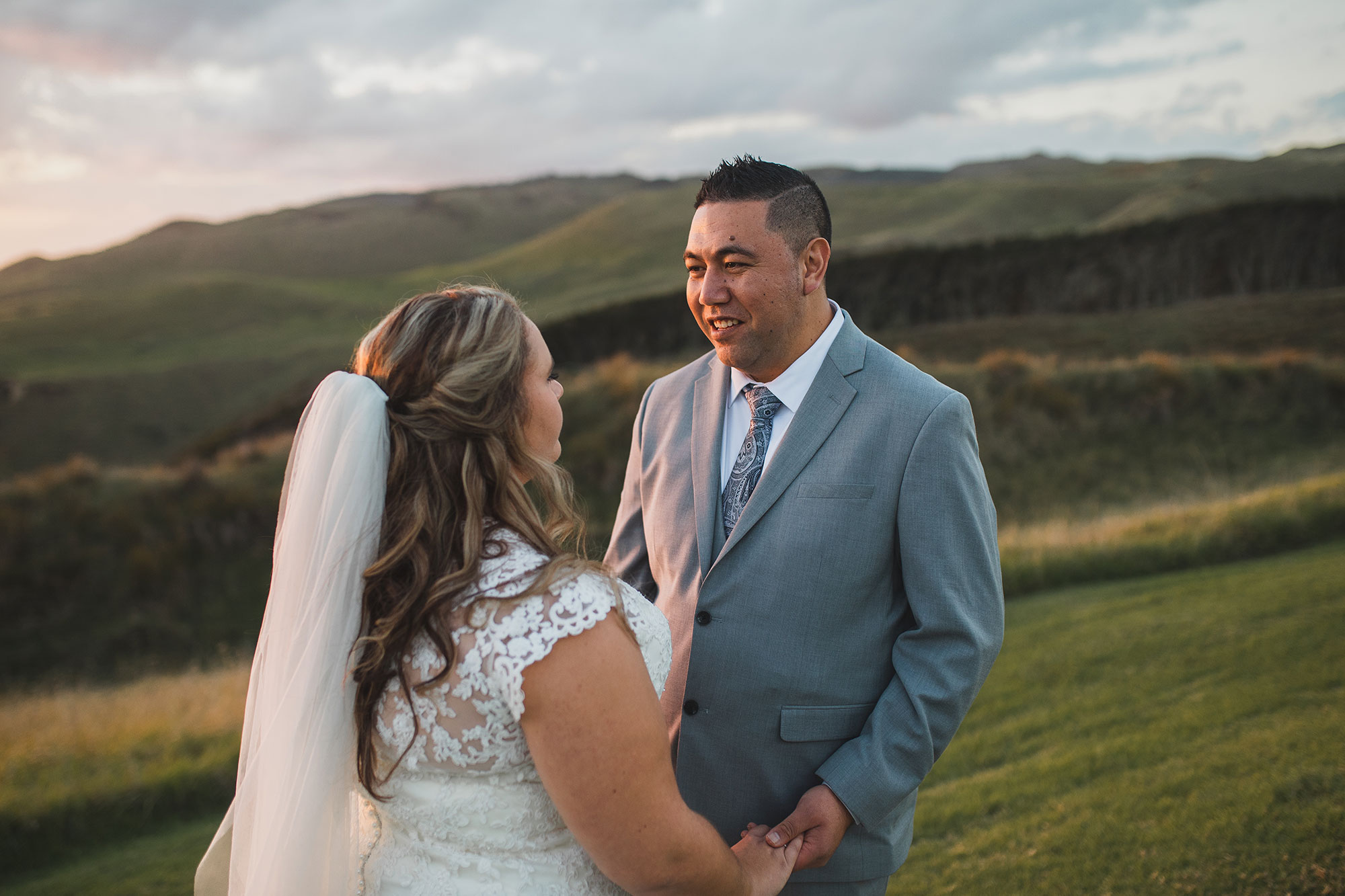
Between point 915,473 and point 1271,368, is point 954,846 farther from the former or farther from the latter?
point 1271,368

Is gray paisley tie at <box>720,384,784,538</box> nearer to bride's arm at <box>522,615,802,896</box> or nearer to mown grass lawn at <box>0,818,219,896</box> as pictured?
bride's arm at <box>522,615,802,896</box>

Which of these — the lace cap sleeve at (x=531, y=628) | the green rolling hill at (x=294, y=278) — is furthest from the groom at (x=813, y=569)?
the green rolling hill at (x=294, y=278)

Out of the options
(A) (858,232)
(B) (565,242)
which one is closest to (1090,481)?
(A) (858,232)

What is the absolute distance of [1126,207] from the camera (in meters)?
64.2

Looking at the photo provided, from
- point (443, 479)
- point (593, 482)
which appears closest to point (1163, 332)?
point (593, 482)

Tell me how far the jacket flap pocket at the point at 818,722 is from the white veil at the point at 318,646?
119 centimetres

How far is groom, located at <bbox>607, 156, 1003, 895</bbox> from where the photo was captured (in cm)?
245

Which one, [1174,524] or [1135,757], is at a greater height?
[1135,757]

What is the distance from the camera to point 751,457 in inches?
113

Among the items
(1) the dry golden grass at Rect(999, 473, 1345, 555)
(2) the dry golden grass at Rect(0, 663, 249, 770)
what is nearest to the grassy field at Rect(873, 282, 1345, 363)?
(1) the dry golden grass at Rect(999, 473, 1345, 555)

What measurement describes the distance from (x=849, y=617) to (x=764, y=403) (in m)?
0.76

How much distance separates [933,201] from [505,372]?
8015 centimetres

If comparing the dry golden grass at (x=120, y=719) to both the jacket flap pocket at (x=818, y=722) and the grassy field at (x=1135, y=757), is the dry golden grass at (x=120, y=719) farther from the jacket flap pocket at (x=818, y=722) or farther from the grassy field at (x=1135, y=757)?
the jacket flap pocket at (x=818, y=722)

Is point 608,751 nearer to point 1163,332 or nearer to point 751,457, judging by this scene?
point 751,457
